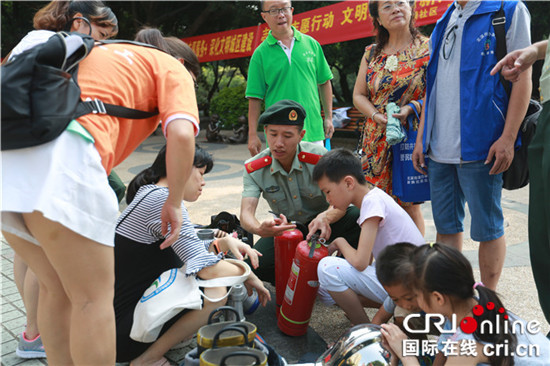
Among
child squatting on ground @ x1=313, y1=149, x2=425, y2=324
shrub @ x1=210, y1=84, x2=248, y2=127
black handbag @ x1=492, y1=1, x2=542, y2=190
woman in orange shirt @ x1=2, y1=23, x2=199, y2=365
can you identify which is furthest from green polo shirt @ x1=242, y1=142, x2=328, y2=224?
shrub @ x1=210, y1=84, x2=248, y2=127

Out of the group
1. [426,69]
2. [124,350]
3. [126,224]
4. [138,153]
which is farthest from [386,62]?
[138,153]

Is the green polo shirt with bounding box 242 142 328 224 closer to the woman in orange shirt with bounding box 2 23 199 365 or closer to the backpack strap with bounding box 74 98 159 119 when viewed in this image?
the woman in orange shirt with bounding box 2 23 199 365

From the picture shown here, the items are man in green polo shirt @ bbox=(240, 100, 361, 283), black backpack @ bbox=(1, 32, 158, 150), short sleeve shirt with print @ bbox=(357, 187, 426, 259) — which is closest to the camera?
black backpack @ bbox=(1, 32, 158, 150)

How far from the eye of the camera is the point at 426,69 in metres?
2.87

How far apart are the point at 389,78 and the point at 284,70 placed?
0.98 m

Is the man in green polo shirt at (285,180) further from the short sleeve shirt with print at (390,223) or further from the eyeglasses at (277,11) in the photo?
the eyeglasses at (277,11)

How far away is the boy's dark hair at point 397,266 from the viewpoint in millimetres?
1854

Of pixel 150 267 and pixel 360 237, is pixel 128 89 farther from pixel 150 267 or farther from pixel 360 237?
pixel 360 237

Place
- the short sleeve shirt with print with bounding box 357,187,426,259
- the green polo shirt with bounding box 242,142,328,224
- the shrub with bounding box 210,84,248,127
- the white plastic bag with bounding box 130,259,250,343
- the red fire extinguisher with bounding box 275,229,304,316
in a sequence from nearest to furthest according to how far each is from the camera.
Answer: the white plastic bag with bounding box 130,259,250,343 < the short sleeve shirt with print with bounding box 357,187,426,259 < the red fire extinguisher with bounding box 275,229,304,316 < the green polo shirt with bounding box 242,142,328,224 < the shrub with bounding box 210,84,248,127

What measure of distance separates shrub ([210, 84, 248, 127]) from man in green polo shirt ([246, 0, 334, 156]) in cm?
1029

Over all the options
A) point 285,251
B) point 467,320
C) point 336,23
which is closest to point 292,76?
point 285,251

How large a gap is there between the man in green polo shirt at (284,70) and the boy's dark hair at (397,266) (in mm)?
1790

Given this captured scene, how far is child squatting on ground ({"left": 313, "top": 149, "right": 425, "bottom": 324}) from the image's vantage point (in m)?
2.43

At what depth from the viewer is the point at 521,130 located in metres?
2.44
